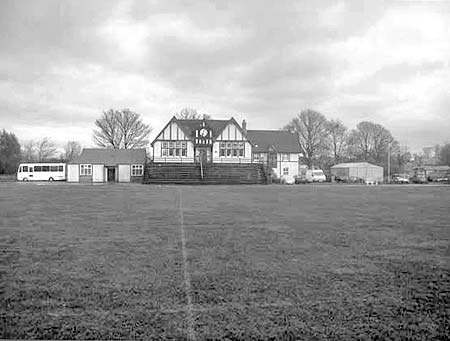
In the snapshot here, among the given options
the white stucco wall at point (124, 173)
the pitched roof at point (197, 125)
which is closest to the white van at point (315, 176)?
the pitched roof at point (197, 125)

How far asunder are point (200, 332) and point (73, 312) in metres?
1.30

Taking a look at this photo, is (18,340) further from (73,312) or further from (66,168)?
(66,168)

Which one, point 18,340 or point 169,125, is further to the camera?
point 169,125

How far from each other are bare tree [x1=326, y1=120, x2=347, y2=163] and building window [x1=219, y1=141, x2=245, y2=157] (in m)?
37.6

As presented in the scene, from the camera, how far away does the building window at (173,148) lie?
47356mm

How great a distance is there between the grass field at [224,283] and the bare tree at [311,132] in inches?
2655

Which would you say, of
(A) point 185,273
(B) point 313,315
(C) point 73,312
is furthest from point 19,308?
(B) point 313,315

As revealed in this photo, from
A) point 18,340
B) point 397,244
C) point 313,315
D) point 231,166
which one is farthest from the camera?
point 231,166

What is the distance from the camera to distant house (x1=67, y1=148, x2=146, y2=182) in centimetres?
5078

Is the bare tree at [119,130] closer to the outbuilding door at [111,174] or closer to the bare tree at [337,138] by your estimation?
the outbuilding door at [111,174]

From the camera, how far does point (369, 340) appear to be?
10.7ft

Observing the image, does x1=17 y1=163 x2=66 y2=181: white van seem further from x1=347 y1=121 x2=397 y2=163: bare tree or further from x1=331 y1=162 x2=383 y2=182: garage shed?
x1=347 y1=121 x2=397 y2=163: bare tree

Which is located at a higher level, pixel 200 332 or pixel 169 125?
pixel 169 125

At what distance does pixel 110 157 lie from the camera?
5203cm
